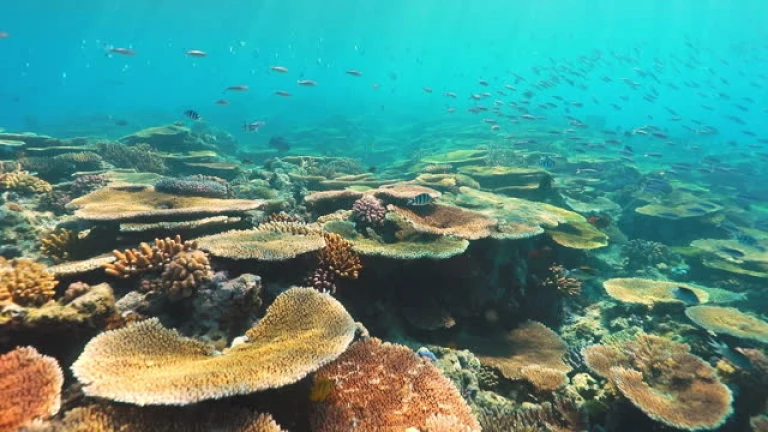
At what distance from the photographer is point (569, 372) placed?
665 cm

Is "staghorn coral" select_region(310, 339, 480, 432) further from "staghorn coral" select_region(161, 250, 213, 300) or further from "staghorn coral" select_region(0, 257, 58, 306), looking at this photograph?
"staghorn coral" select_region(0, 257, 58, 306)

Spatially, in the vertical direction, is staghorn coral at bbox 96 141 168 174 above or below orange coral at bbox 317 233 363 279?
below

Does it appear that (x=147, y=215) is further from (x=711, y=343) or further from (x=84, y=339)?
(x=711, y=343)

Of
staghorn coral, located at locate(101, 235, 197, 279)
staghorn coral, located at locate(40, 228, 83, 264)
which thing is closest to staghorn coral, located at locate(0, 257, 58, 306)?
staghorn coral, located at locate(101, 235, 197, 279)

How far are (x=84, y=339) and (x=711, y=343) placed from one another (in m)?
9.18

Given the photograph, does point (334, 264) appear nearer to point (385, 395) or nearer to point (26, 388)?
point (385, 395)

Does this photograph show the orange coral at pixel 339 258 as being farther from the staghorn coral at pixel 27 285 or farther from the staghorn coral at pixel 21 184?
the staghorn coral at pixel 21 184

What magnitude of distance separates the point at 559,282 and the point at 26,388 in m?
8.90

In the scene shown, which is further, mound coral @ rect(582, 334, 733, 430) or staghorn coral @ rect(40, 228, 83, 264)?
staghorn coral @ rect(40, 228, 83, 264)

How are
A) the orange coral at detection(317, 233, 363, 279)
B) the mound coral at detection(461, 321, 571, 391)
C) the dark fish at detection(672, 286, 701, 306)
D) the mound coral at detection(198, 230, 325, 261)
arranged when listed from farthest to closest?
the dark fish at detection(672, 286, 701, 306) < the mound coral at detection(461, 321, 571, 391) < the orange coral at detection(317, 233, 363, 279) < the mound coral at detection(198, 230, 325, 261)

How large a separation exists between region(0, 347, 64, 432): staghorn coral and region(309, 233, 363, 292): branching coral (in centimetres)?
284

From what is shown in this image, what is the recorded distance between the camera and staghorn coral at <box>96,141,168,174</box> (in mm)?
15133

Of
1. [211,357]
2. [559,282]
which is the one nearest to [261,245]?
[211,357]

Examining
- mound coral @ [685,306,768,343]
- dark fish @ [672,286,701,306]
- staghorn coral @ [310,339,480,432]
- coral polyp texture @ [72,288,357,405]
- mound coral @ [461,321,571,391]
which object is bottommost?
mound coral @ [461,321,571,391]
